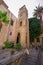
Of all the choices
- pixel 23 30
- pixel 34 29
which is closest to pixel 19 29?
pixel 23 30

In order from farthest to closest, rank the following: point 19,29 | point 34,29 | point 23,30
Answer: point 34,29, point 19,29, point 23,30

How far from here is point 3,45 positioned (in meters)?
15.7

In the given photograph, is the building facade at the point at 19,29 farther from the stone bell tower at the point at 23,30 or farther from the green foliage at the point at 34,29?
the green foliage at the point at 34,29

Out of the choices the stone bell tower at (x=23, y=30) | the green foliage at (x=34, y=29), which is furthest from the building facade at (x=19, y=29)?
the green foliage at (x=34, y=29)

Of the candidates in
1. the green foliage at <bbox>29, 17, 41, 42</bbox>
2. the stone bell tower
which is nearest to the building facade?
the stone bell tower

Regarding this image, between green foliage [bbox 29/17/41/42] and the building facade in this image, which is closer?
the building facade

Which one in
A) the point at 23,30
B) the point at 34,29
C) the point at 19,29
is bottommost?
the point at 23,30

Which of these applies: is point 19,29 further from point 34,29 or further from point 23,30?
point 34,29


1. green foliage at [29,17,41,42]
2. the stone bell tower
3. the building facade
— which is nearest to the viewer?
the building facade

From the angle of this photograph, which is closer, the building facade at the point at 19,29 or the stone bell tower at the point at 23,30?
the building facade at the point at 19,29

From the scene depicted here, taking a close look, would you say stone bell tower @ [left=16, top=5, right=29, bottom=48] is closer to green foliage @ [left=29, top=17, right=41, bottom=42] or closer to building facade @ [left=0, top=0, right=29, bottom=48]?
building facade @ [left=0, top=0, right=29, bottom=48]

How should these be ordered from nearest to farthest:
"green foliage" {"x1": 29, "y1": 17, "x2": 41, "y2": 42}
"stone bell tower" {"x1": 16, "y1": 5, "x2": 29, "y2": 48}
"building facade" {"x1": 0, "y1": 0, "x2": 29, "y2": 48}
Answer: "building facade" {"x1": 0, "y1": 0, "x2": 29, "y2": 48} < "stone bell tower" {"x1": 16, "y1": 5, "x2": 29, "y2": 48} < "green foliage" {"x1": 29, "y1": 17, "x2": 41, "y2": 42}

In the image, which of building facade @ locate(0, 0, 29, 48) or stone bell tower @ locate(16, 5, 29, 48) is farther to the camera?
stone bell tower @ locate(16, 5, 29, 48)

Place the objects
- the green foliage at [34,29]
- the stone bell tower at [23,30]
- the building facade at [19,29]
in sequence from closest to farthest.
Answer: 1. the building facade at [19,29]
2. the stone bell tower at [23,30]
3. the green foliage at [34,29]
